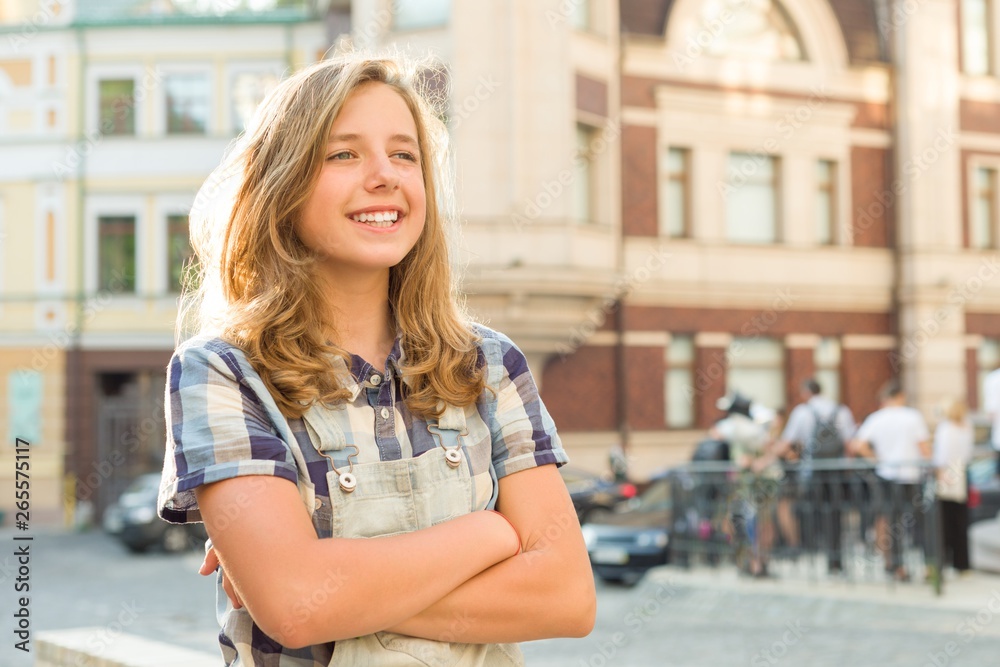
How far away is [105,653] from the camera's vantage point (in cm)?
432

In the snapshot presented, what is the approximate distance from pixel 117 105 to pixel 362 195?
2861 cm

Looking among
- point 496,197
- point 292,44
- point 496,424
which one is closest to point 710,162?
point 496,197

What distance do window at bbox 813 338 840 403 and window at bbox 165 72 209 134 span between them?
1415 cm

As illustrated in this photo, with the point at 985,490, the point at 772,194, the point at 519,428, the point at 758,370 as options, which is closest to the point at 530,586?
the point at 519,428

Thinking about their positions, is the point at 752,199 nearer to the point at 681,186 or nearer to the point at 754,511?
the point at 681,186

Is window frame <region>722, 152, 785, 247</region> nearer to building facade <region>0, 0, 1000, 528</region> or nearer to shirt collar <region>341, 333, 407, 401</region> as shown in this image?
building facade <region>0, 0, 1000, 528</region>

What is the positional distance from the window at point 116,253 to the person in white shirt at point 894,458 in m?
18.9

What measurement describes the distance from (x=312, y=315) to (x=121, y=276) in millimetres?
28199

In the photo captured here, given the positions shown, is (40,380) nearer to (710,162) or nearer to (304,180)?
(710,162)

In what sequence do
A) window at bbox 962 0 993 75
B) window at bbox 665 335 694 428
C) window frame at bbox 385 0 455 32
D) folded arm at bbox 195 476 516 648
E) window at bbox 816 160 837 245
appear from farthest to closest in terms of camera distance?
window at bbox 962 0 993 75 < window at bbox 816 160 837 245 < window at bbox 665 335 694 428 < window frame at bbox 385 0 455 32 < folded arm at bbox 195 476 516 648

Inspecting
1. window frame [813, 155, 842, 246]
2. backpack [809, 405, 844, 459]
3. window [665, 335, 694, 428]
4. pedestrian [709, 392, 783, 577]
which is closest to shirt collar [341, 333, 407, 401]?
pedestrian [709, 392, 783, 577]

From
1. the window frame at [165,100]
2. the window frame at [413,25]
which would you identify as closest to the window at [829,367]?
the window frame at [413,25]

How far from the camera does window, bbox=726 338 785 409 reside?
2644 cm

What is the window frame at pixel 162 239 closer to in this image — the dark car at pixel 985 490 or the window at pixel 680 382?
the window at pixel 680 382
